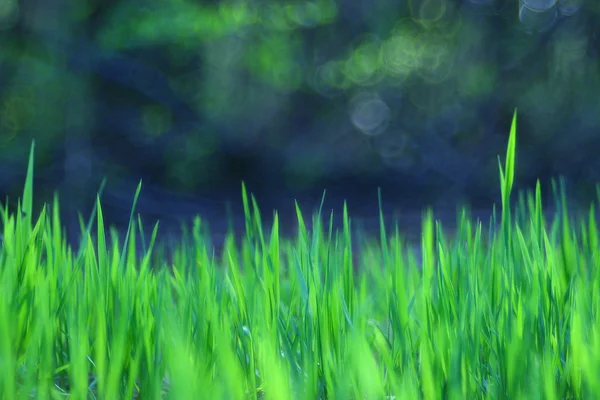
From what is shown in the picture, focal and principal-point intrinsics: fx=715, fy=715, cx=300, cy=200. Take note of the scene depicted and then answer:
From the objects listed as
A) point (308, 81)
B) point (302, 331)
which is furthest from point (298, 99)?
point (302, 331)

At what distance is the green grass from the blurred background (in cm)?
394

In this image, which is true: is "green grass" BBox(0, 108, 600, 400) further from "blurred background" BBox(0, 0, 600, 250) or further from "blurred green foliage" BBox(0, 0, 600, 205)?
"blurred green foliage" BBox(0, 0, 600, 205)

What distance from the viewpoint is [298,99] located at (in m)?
5.57

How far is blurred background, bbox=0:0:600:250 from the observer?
5.16m

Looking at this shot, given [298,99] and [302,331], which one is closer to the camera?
[302,331]

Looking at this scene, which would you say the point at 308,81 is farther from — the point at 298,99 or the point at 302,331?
the point at 302,331

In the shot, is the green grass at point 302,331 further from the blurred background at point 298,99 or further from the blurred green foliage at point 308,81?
the blurred green foliage at point 308,81

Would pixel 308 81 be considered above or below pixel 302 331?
above

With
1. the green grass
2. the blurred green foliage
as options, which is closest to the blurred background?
the blurred green foliage

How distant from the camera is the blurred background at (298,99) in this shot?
5.16 meters

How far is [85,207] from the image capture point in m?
4.95

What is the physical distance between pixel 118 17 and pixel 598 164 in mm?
3658

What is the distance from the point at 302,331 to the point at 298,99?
4.76 metres

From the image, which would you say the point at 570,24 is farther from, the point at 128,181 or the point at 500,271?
the point at 500,271
